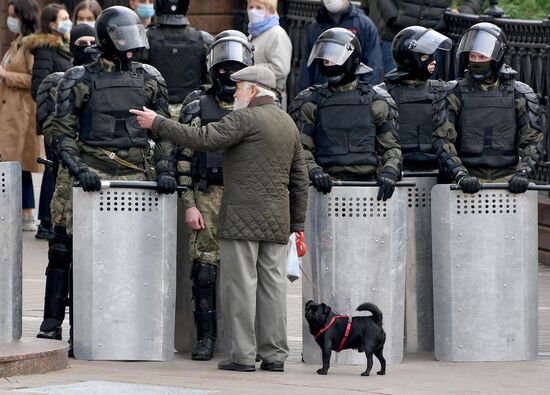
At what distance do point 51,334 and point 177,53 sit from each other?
306cm

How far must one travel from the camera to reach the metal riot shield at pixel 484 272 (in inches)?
438

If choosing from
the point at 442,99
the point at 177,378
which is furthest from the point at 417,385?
the point at 442,99

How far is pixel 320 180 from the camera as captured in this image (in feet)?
35.6

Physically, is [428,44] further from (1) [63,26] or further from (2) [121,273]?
(1) [63,26]

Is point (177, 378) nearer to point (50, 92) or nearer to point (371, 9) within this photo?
point (50, 92)

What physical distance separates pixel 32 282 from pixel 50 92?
240cm

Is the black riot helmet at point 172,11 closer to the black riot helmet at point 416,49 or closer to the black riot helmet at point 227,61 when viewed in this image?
the black riot helmet at point 416,49

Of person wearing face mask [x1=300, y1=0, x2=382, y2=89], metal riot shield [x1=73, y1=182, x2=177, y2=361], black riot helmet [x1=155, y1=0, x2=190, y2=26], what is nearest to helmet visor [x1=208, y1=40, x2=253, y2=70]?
metal riot shield [x1=73, y1=182, x2=177, y2=361]

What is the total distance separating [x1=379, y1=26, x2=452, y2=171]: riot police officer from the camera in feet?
38.0

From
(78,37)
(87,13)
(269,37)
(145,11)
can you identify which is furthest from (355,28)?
(78,37)

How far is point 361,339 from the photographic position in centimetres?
1038

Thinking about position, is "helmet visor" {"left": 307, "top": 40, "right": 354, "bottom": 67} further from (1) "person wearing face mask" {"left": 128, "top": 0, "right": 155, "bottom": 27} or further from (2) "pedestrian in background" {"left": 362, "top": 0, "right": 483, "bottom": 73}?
(2) "pedestrian in background" {"left": 362, "top": 0, "right": 483, "bottom": 73}

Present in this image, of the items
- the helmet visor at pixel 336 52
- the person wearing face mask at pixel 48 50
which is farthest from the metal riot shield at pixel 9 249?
the person wearing face mask at pixel 48 50

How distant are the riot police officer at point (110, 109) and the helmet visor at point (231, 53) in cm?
39
